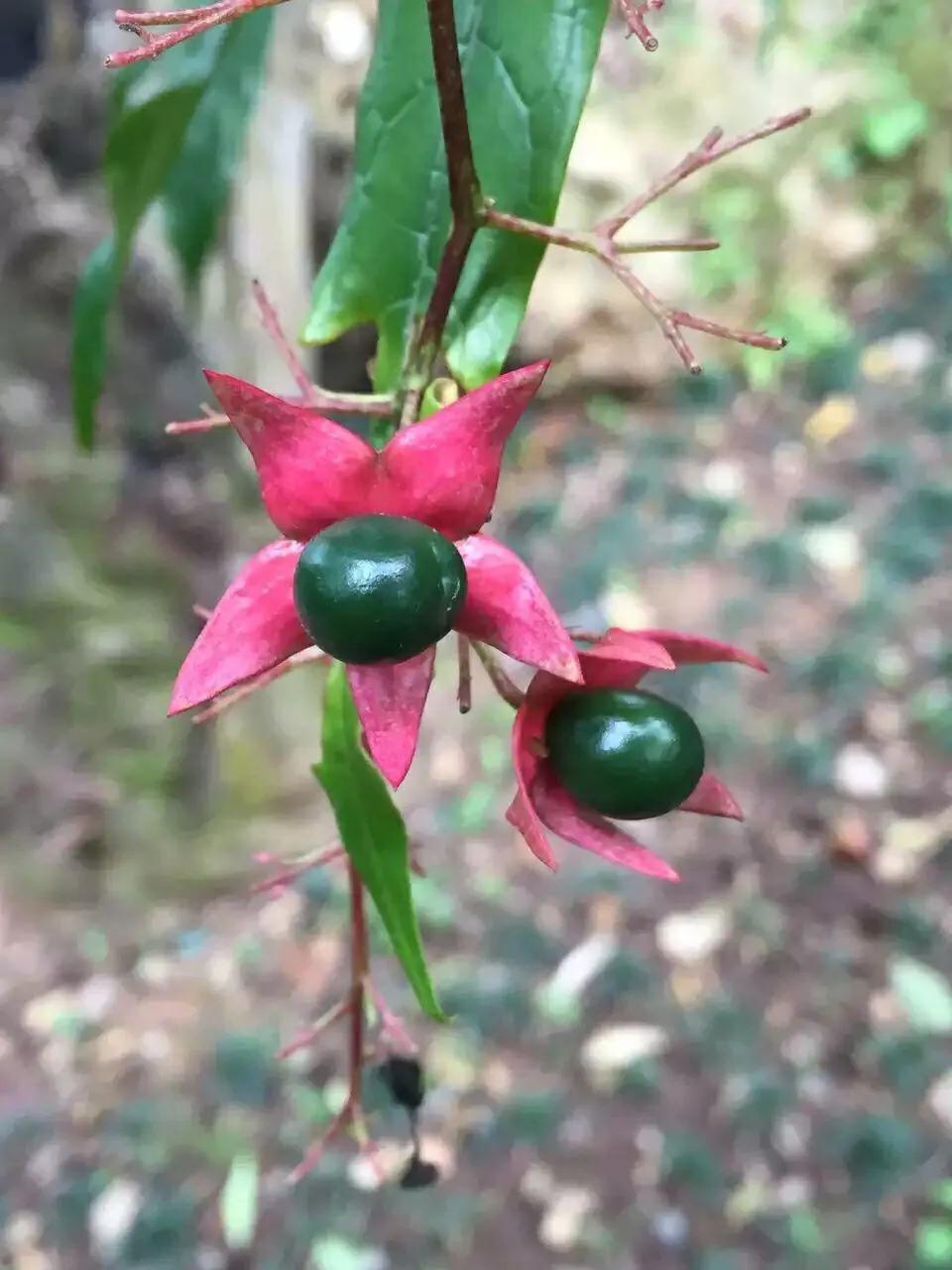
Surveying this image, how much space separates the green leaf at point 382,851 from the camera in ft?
1.38

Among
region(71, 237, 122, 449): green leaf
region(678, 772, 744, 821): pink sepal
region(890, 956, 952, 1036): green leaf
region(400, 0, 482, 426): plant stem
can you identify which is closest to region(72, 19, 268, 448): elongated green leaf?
region(71, 237, 122, 449): green leaf

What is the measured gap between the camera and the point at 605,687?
1.38ft

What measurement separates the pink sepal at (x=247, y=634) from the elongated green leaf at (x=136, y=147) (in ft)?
1.18

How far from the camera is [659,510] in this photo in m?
2.29

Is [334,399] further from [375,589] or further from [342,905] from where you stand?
[342,905]

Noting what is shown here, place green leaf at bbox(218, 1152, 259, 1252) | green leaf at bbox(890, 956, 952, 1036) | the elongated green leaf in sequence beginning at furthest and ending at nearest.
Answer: green leaf at bbox(890, 956, 952, 1036), green leaf at bbox(218, 1152, 259, 1252), the elongated green leaf

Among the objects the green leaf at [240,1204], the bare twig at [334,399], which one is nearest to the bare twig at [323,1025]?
the bare twig at [334,399]

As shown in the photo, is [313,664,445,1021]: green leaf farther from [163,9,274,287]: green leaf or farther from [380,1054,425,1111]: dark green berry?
[163,9,274,287]: green leaf

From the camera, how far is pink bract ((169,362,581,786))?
1.17ft

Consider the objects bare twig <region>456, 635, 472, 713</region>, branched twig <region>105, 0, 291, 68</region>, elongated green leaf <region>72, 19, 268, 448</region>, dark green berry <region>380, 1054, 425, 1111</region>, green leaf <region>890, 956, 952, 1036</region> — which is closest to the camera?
branched twig <region>105, 0, 291, 68</region>

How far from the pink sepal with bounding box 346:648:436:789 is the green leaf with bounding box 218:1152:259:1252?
3.90 ft

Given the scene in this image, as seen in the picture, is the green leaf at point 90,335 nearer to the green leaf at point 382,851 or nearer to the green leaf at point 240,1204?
the green leaf at point 382,851

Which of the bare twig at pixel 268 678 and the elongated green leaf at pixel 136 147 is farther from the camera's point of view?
the elongated green leaf at pixel 136 147

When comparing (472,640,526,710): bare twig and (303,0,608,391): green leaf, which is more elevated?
(303,0,608,391): green leaf
